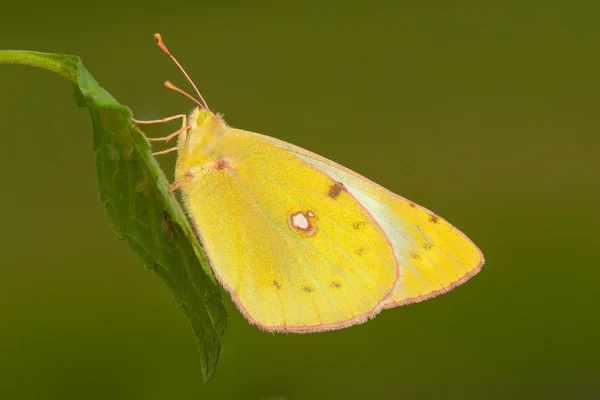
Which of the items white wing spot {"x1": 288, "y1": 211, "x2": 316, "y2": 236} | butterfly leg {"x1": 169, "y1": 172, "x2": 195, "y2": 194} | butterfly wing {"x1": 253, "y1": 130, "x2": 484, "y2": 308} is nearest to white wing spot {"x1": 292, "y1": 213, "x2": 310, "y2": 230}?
white wing spot {"x1": 288, "y1": 211, "x2": 316, "y2": 236}

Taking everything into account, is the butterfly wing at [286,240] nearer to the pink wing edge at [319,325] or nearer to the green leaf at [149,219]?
the pink wing edge at [319,325]

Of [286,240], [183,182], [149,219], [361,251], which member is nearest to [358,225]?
[361,251]

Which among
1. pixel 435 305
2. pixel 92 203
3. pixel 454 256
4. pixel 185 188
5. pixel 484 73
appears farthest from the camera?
pixel 484 73

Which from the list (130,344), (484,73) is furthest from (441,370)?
(484,73)

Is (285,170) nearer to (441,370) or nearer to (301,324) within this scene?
(301,324)

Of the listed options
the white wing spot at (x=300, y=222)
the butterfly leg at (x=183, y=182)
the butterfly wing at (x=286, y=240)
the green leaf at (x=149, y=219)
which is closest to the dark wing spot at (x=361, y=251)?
the butterfly wing at (x=286, y=240)

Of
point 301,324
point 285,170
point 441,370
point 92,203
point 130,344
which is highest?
point 285,170
